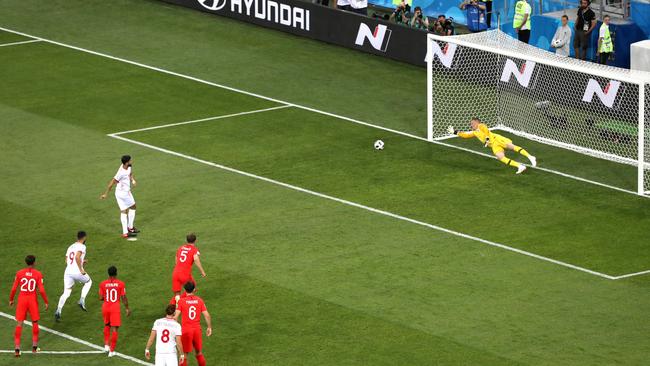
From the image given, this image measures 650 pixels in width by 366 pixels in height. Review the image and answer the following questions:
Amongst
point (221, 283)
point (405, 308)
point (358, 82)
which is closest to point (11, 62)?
point (358, 82)

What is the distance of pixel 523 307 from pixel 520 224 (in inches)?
191

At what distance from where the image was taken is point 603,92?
3784cm

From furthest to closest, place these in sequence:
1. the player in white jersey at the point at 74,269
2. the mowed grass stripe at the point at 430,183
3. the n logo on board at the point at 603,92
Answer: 1. the n logo on board at the point at 603,92
2. the mowed grass stripe at the point at 430,183
3. the player in white jersey at the point at 74,269

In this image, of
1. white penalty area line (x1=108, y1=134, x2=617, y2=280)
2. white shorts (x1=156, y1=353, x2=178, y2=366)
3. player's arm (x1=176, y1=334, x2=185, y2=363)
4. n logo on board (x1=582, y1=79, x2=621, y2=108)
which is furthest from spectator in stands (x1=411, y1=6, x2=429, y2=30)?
white shorts (x1=156, y1=353, x2=178, y2=366)

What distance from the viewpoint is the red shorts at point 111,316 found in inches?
984

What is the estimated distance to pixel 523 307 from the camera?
88.8ft

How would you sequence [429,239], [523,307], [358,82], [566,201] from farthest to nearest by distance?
[358,82] → [566,201] → [429,239] → [523,307]

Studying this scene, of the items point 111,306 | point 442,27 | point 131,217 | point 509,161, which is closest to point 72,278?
point 111,306

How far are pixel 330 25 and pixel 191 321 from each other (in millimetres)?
24068

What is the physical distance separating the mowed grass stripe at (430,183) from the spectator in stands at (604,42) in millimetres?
7792

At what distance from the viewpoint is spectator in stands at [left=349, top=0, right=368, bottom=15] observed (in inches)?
1848

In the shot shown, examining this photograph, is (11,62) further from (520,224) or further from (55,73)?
(520,224)

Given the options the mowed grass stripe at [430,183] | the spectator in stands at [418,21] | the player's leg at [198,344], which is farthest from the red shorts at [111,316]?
the spectator in stands at [418,21]

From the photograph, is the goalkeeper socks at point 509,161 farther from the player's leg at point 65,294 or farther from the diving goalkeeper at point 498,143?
the player's leg at point 65,294
